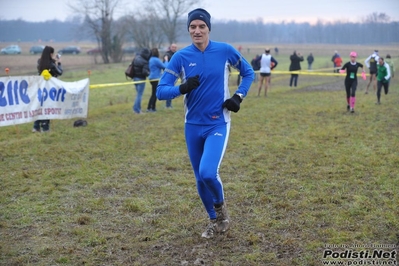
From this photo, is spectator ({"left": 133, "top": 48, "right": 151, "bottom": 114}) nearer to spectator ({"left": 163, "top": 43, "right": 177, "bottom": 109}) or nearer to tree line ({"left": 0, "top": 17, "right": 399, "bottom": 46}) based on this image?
spectator ({"left": 163, "top": 43, "right": 177, "bottom": 109})

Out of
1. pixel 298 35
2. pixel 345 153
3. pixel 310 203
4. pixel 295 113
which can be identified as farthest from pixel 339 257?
pixel 298 35

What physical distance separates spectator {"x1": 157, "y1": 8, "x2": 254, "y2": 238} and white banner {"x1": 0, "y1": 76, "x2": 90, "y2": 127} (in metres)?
7.11

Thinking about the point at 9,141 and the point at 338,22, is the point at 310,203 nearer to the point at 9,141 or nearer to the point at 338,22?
the point at 9,141

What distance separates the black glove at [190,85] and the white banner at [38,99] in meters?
7.35

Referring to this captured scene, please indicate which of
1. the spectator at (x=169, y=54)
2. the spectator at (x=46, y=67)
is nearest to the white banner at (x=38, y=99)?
the spectator at (x=46, y=67)

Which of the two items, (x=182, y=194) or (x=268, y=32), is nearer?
(x=182, y=194)

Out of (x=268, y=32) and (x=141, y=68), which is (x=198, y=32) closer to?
(x=141, y=68)

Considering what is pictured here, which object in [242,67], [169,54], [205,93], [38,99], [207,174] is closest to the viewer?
[207,174]

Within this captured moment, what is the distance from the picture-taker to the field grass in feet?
16.1

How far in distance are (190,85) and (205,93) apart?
31 centimetres

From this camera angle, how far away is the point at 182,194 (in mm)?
6914

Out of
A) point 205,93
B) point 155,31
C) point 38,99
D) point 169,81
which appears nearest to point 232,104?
point 205,93

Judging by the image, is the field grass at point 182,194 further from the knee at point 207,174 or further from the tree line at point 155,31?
the tree line at point 155,31

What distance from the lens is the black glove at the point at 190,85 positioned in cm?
466
